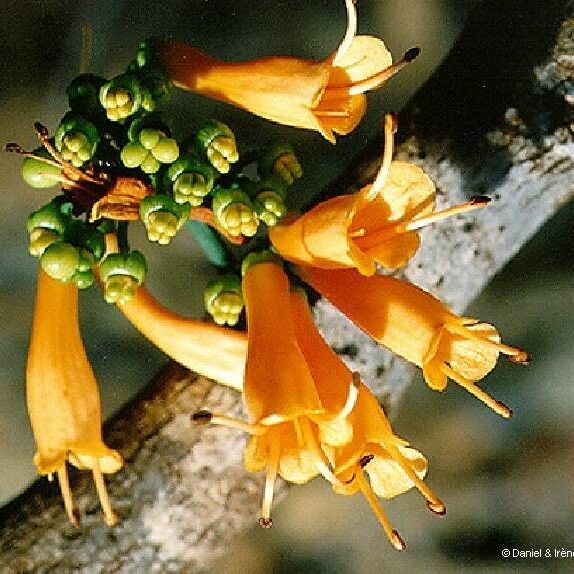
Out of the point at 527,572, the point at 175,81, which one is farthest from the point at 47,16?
the point at 527,572

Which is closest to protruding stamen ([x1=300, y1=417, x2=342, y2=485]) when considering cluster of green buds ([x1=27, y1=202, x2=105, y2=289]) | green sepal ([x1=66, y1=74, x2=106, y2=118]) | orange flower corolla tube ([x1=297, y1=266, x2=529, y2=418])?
orange flower corolla tube ([x1=297, y1=266, x2=529, y2=418])

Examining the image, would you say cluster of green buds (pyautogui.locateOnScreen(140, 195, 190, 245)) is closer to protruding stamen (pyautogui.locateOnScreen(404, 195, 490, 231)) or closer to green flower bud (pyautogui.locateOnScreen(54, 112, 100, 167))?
green flower bud (pyautogui.locateOnScreen(54, 112, 100, 167))

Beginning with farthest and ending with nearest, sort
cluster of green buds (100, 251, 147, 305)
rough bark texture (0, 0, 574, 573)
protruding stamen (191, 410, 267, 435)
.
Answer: rough bark texture (0, 0, 574, 573)
cluster of green buds (100, 251, 147, 305)
protruding stamen (191, 410, 267, 435)

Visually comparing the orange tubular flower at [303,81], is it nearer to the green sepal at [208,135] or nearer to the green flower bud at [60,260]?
Result: the green sepal at [208,135]

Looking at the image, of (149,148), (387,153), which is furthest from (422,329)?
(149,148)

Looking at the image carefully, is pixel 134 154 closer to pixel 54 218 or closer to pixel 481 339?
pixel 54 218

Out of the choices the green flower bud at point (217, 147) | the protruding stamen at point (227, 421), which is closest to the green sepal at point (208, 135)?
the green flower bud at point (217, 147)
